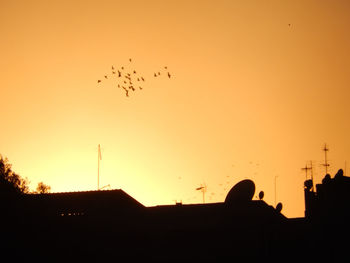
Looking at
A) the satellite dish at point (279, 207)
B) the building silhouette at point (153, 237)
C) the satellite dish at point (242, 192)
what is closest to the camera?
the building silhouette at point (153, 237)

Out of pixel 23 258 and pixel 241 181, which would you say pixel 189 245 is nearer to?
pixel 241 181

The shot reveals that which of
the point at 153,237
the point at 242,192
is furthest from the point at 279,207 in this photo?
the point at 153,237

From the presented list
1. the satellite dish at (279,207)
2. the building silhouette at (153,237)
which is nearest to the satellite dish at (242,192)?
the building silhouette at (153,237)

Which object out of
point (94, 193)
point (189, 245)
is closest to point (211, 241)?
point (189, 245)

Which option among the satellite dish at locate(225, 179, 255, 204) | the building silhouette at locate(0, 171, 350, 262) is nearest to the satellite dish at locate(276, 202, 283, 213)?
the building silhouette at locate(0, 171, 350, 262)

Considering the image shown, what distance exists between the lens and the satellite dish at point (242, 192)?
3678 centimetres

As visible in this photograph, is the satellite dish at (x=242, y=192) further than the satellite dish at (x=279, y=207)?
No

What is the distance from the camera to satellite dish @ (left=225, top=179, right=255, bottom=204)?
36781 millimetres

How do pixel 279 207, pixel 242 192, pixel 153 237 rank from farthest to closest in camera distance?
1. pixel 279 207
2. pixel 242 192
3. pixel 153 237

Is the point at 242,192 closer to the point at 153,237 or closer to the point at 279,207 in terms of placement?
the point at 153,237

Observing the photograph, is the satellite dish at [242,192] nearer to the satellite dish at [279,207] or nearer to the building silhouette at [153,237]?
the building silhouette at [153,237]

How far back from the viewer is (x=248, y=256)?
33.9 metres

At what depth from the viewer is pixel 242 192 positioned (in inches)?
1457

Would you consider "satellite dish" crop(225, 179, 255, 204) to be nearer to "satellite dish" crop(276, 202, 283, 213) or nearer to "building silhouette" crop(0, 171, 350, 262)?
"building silhouette" crop(0, 171, 350, 262)
